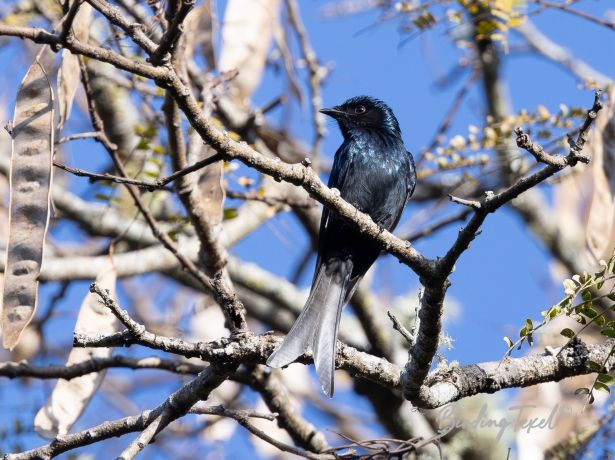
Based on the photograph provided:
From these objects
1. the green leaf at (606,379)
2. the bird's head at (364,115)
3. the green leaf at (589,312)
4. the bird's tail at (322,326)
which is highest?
the bird's head at (364,115)

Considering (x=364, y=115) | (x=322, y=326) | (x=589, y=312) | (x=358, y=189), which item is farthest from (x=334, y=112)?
(x=589, y=312)

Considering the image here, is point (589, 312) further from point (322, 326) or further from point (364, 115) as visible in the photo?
point (364, 115)

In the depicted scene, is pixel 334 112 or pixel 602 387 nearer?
pixel 602 387

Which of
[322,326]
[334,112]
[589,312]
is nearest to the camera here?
[589,312]

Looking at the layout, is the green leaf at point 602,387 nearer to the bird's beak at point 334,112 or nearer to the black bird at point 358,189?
the black bird at point 358,189

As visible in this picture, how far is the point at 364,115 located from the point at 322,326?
6.77 ft

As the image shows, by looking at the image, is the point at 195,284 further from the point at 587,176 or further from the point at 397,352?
the point at 587,176

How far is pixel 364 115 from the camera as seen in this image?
4.96m

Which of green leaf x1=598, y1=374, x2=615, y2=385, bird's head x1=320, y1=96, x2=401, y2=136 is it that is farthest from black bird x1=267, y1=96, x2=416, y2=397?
green leaf x1=598, y1=374, x2=615, y2=385

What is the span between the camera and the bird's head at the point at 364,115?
4.87 m

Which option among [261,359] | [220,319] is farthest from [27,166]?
[220,319]

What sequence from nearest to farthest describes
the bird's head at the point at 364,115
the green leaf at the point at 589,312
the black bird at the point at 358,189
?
the green leaf at the point at 589,312, the black bird at the point at 358,189, the bird's head at the point at 364,115

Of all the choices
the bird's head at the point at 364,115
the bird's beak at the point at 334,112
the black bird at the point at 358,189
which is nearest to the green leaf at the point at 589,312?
the black bird at the point at 358,189

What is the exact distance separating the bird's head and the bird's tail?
107 centimetres
